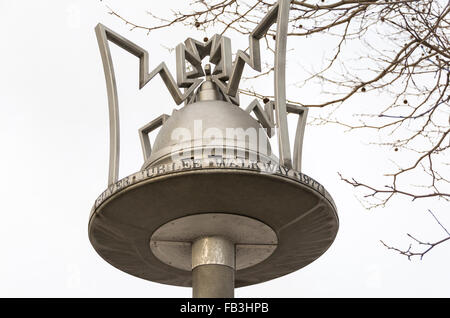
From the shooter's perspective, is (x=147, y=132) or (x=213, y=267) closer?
(x=213, y=267)

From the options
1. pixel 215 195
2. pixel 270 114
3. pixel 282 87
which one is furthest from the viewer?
pixel 270 114

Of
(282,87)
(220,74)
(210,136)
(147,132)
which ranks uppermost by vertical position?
(220,74)

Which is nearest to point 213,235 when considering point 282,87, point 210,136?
point 210,136

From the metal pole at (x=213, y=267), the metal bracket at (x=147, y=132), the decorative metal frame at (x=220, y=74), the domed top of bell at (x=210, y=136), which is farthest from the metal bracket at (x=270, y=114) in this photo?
the metal pole at (x=213, y=267)

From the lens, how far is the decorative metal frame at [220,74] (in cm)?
361

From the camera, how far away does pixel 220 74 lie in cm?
418

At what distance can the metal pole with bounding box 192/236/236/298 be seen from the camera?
140 inches

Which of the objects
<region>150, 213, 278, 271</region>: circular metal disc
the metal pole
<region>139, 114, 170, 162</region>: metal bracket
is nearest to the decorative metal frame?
<region>139, 114, 170, 162</region>: metal bracket

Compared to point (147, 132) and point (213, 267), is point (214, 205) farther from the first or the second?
point (147, 132)

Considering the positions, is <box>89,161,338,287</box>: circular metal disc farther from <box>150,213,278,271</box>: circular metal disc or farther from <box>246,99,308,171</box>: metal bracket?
<box>246,99,308,171</box>: metal bracket

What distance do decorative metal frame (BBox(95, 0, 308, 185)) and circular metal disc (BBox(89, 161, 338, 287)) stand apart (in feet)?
0.57

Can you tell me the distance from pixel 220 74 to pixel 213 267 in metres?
1.11

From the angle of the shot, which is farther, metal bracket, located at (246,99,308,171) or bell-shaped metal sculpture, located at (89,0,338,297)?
metal bracket, located at (246,99,308,171)

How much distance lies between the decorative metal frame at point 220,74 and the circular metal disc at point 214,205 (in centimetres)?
18
